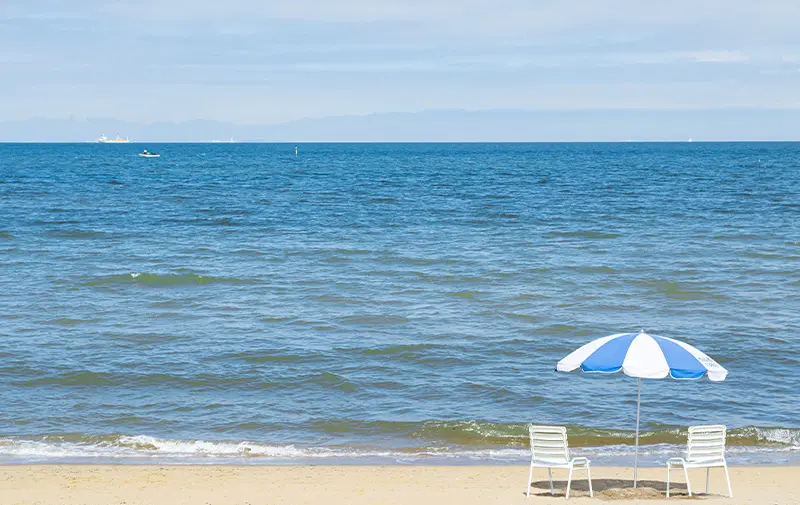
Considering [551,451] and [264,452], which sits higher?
[551,451]

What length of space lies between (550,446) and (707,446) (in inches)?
74.4

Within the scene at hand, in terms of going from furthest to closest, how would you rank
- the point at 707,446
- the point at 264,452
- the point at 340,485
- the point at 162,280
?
the point at 162,280 < the point at 264,452 < the point at 340,485 < the point at 707,446

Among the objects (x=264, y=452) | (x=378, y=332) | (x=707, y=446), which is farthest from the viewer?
(x=378, y=332)

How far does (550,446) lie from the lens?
1086 cm

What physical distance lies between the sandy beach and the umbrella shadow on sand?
0.5 inches

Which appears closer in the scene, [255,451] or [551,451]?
[551,451]

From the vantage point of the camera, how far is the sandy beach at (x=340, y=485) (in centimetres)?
1063

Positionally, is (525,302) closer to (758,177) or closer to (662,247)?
(662,247)

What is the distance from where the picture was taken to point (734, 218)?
40.4 meters

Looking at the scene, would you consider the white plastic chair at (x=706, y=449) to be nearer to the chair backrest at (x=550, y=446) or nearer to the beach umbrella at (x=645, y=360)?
the beach umbrella at (x=645, y=360)

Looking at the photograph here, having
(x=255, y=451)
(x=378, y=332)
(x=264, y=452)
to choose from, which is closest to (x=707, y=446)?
(x=264, y=452)

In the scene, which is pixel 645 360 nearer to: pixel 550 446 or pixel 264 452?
pixel 550 446

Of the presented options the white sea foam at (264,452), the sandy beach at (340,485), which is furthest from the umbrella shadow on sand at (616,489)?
the white sea foam at (264,452)

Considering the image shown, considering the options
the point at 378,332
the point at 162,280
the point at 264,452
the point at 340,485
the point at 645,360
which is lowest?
the point at 264,452
